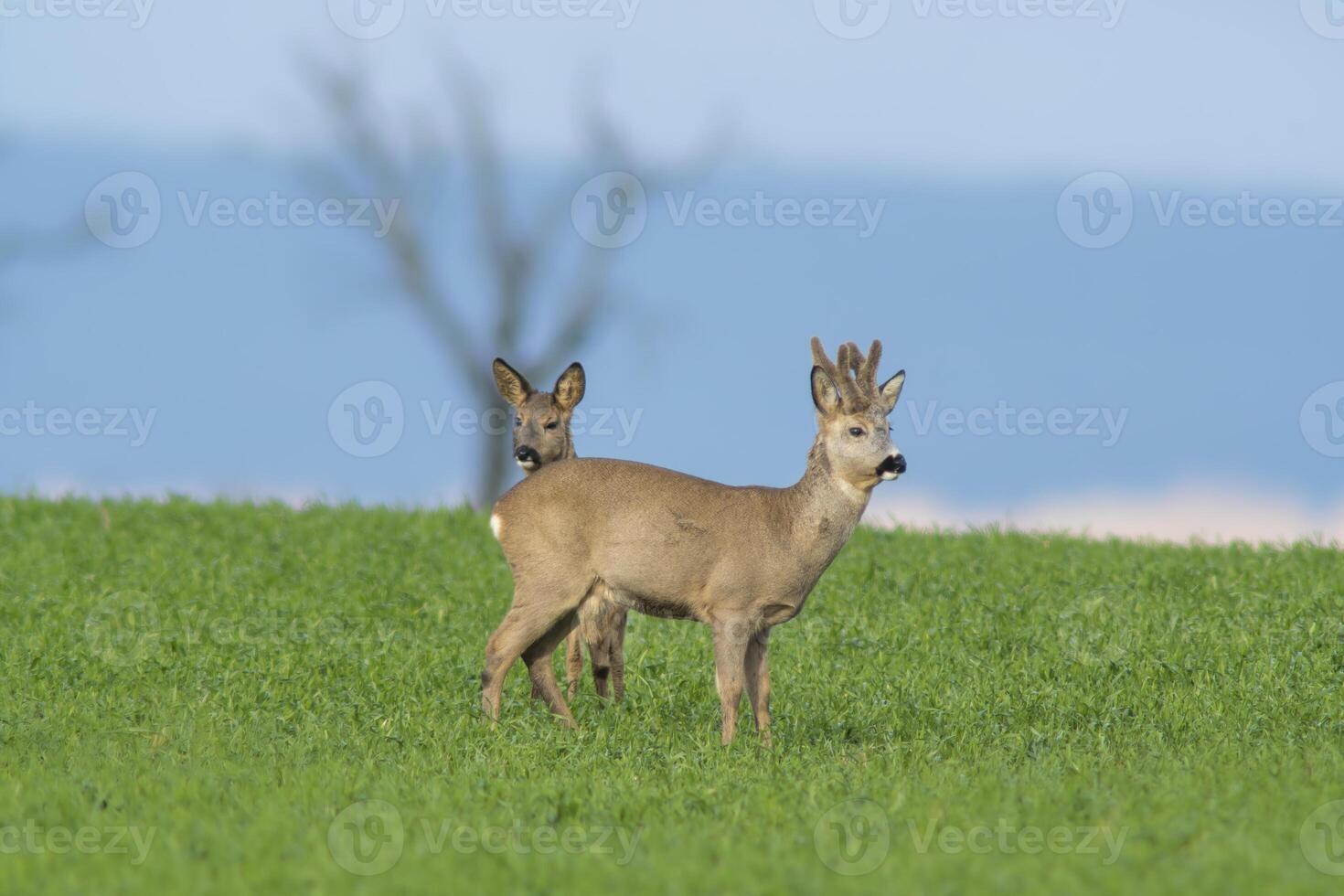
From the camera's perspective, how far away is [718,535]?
9.76 metres

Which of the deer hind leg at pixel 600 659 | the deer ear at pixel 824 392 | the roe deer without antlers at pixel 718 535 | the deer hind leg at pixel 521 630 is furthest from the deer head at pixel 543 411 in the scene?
the deer ear at pixel 824 392

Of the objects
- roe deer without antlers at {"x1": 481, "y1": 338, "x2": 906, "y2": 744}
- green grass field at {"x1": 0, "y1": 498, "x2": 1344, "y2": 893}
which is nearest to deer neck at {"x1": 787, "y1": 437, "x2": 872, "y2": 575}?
roe deer without antlers at {"x1": 481, "y1": 338, "x2": 906, "y2": 744}

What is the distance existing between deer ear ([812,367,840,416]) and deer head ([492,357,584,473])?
2.98 m

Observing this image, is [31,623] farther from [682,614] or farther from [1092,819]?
[1092,819]

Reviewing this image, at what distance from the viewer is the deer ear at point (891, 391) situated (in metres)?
9.75

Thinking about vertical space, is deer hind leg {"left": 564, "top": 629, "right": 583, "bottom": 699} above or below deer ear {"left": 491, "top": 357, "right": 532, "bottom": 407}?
below

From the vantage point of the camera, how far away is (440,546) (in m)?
18.5

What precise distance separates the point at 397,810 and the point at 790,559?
311 cm

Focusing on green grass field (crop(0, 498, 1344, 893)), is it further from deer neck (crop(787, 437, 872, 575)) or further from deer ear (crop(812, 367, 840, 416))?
deer ear (crop(812, 367, 840, 416))

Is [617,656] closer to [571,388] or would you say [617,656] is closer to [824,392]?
[571,388]

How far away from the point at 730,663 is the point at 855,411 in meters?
1.77

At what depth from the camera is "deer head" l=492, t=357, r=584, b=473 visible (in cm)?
1203

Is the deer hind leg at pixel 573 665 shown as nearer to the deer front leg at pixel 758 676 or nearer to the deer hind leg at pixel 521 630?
the deer hind leg at pixel 521 630

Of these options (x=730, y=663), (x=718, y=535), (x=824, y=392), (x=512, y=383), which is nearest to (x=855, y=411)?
(x=824, y=392)
